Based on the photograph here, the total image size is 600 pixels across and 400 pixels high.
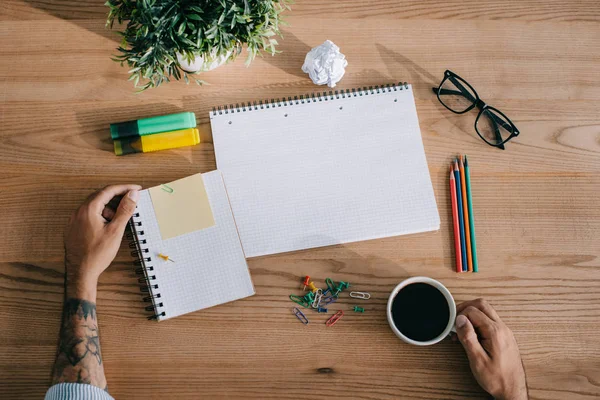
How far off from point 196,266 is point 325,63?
552 mm

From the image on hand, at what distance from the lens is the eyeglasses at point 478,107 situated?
1139mm

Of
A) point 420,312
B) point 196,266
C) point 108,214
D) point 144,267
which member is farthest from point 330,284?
point 108,214

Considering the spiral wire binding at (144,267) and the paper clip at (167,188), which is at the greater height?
the paper clip at (167,188)

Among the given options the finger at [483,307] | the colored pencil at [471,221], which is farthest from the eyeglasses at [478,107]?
the finger at [483,307]

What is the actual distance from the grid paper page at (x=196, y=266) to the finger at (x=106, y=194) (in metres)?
0.04

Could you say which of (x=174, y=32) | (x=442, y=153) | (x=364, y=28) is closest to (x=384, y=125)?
(x=442, y=153)

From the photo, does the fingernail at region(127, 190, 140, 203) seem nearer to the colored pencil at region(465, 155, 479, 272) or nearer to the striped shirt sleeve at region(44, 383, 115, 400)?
the striped shirt sleeve at region(44, 383, 115, 400)

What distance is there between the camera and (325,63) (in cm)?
108

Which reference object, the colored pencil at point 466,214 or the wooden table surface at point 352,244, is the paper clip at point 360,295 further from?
the colored pencil at point 466,214

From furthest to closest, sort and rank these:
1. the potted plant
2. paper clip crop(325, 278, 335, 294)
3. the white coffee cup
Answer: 1. paper clip crop(325, 278, 335, 294)
2. the white coffee cup
3. the potted plant

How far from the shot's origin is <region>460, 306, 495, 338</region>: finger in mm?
1013

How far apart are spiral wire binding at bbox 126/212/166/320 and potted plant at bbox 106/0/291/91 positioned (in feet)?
1.09

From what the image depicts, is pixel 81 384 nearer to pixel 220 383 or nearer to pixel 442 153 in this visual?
pixel 220 383

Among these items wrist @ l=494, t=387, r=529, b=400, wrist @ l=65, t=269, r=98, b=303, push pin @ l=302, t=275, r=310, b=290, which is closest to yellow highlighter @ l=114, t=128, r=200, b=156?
wrist @ l=65, t=269, r=98, b=303
